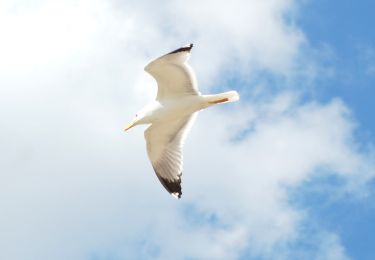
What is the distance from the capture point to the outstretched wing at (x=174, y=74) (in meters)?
14.4

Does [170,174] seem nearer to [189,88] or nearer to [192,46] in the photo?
[189,88]

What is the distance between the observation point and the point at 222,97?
15.2m

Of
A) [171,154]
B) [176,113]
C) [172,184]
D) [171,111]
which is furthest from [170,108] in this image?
[172,184]

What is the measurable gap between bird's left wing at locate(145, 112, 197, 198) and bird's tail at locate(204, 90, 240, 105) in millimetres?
1131

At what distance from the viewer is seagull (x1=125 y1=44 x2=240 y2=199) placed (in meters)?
14.6

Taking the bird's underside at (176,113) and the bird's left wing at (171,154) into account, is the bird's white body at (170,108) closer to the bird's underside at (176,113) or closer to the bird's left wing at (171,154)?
the bird's underside at (176,113)

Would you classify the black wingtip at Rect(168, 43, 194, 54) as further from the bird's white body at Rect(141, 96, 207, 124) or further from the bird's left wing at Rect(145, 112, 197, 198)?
the bird's left wing at Rect(145, 112, 197, 198)

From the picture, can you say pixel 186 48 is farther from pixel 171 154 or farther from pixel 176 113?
pixel 171 154

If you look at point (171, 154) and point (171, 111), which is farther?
point (171, 154)

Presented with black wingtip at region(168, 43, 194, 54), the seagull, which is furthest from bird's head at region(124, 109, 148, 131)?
black wingtip at region(168, 43, 194, 54)

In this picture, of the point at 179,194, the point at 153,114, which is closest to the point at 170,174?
the point at 179,194

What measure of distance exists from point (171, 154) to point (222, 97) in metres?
1.73

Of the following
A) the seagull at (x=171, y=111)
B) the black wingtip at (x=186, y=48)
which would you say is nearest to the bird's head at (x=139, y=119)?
the seagull at (x=171, y=111)

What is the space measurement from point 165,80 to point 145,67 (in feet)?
1.79
